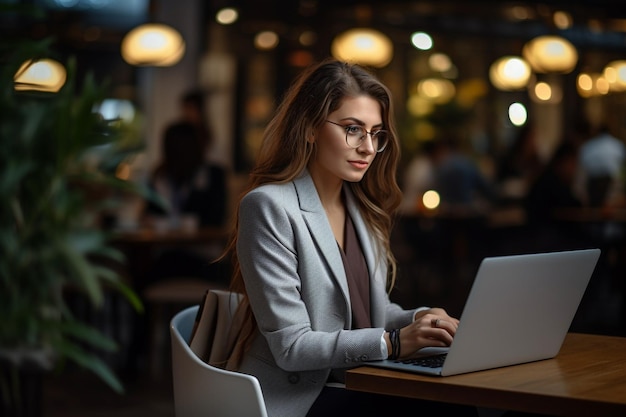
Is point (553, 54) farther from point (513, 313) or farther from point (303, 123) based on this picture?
point (513, 313)

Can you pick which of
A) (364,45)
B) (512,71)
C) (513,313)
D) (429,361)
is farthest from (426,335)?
(512,71)

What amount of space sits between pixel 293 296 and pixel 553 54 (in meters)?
8.74

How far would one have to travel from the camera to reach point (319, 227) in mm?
2402

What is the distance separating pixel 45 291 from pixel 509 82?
33.9 feet

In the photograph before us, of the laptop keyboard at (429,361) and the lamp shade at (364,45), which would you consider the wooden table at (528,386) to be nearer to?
the laptop keyboard at (429,361)

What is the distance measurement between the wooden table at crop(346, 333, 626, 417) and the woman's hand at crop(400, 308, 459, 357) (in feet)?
0.36

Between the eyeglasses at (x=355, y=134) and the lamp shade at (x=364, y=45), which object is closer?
the eyeglasses at (x=355, y=134)

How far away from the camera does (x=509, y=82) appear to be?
12508 millimetres

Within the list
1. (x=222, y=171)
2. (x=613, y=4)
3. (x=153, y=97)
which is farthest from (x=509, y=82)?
(x=222, y=171)

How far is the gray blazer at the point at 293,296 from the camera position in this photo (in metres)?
2.20

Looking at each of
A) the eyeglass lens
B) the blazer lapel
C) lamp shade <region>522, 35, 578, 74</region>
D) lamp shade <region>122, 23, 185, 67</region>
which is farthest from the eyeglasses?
lamp shade <region>522, 35, 578, 74</region>

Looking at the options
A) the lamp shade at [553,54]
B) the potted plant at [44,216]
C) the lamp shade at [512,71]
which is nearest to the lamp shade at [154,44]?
the lamp shade at [553,54]

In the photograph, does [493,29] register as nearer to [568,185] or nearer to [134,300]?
[568,185]

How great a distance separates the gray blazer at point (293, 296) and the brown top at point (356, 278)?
7 centimetres
